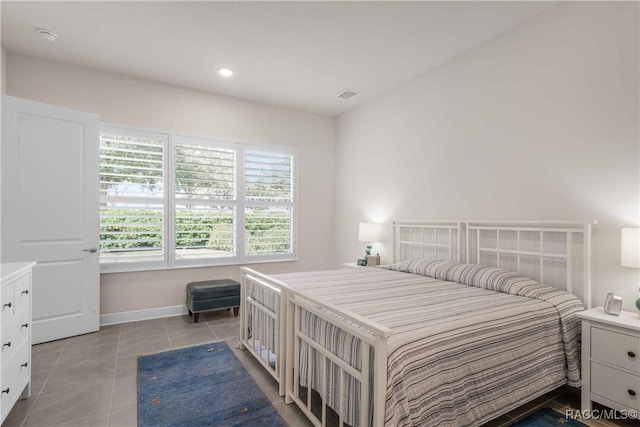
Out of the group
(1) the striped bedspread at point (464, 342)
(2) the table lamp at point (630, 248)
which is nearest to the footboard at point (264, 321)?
(1) the striped bedspread at point (464, 342)

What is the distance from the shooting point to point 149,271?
380cm

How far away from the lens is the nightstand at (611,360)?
69.6 inches

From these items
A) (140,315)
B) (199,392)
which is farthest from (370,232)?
(140,315)

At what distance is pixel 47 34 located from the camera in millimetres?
2828

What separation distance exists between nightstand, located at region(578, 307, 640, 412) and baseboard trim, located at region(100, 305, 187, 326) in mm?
3908

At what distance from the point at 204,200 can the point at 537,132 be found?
360 centimetres

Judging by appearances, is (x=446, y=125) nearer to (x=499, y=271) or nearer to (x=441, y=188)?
(x=441, y=188)

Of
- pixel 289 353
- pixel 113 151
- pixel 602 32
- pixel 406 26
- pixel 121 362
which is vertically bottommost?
pixel 121 362

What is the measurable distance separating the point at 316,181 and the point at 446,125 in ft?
7.18

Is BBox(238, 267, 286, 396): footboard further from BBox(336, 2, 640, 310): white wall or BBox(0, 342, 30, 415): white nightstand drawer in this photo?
BBox(336, 2, 640, 310): white wall

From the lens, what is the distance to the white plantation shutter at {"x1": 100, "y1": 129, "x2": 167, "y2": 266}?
355 centimetres

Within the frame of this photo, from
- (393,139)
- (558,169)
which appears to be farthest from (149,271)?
(558,169)

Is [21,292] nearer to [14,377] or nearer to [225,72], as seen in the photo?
[14,377]

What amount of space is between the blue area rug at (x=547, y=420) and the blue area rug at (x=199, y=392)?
1.43 metres
